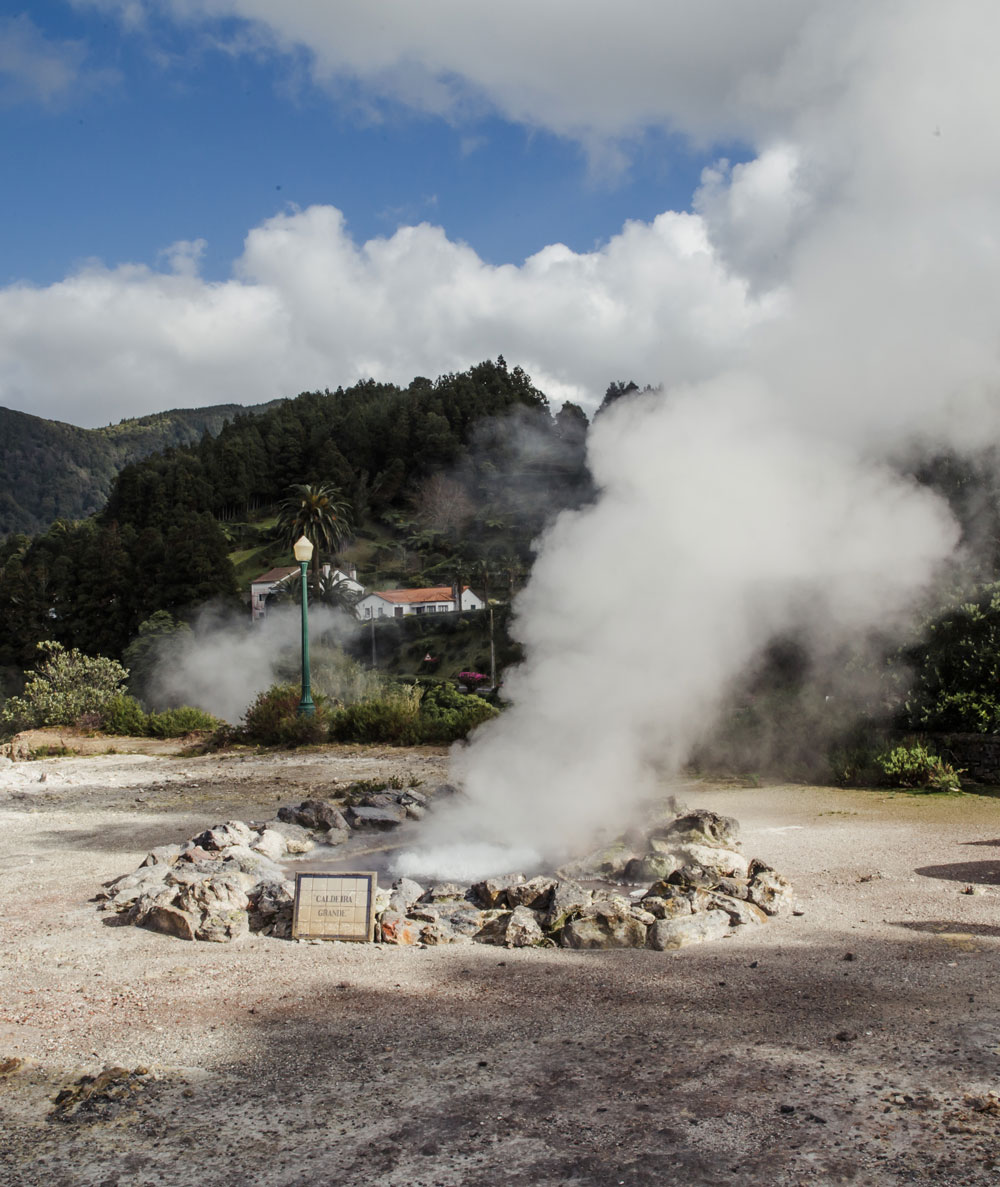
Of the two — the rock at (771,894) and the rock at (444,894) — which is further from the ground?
the rock at (771,894)

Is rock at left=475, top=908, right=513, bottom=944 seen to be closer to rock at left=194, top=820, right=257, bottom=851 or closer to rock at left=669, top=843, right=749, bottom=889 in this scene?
rock at left=669, top=843, right=749, bottom=889

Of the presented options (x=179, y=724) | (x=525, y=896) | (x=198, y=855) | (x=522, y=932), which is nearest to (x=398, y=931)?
(x=522, y=932)

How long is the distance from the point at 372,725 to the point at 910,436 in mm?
10689

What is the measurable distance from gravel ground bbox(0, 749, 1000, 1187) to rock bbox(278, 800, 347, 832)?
317cm

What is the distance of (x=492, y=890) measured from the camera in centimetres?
728

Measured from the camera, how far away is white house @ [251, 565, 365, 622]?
225 ft

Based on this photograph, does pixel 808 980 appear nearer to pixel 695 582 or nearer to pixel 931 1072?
pixel 931 1072

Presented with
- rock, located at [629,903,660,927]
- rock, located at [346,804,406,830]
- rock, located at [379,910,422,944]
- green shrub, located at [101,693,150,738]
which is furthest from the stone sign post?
green shrub, located at [101,693,150,738]

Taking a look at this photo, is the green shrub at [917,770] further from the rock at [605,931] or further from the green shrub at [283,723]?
the green shrub at [283,723]

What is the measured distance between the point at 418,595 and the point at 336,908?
7034cm

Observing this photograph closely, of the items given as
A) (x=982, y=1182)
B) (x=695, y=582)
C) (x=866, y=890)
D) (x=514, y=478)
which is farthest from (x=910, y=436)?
(x=514, y=478)

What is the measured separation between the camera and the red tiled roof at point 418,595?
7532 cm

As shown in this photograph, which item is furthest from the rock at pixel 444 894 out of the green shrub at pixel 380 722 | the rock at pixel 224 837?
the green shrub at pixel 380 722

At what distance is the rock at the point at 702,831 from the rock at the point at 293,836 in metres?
3.49
